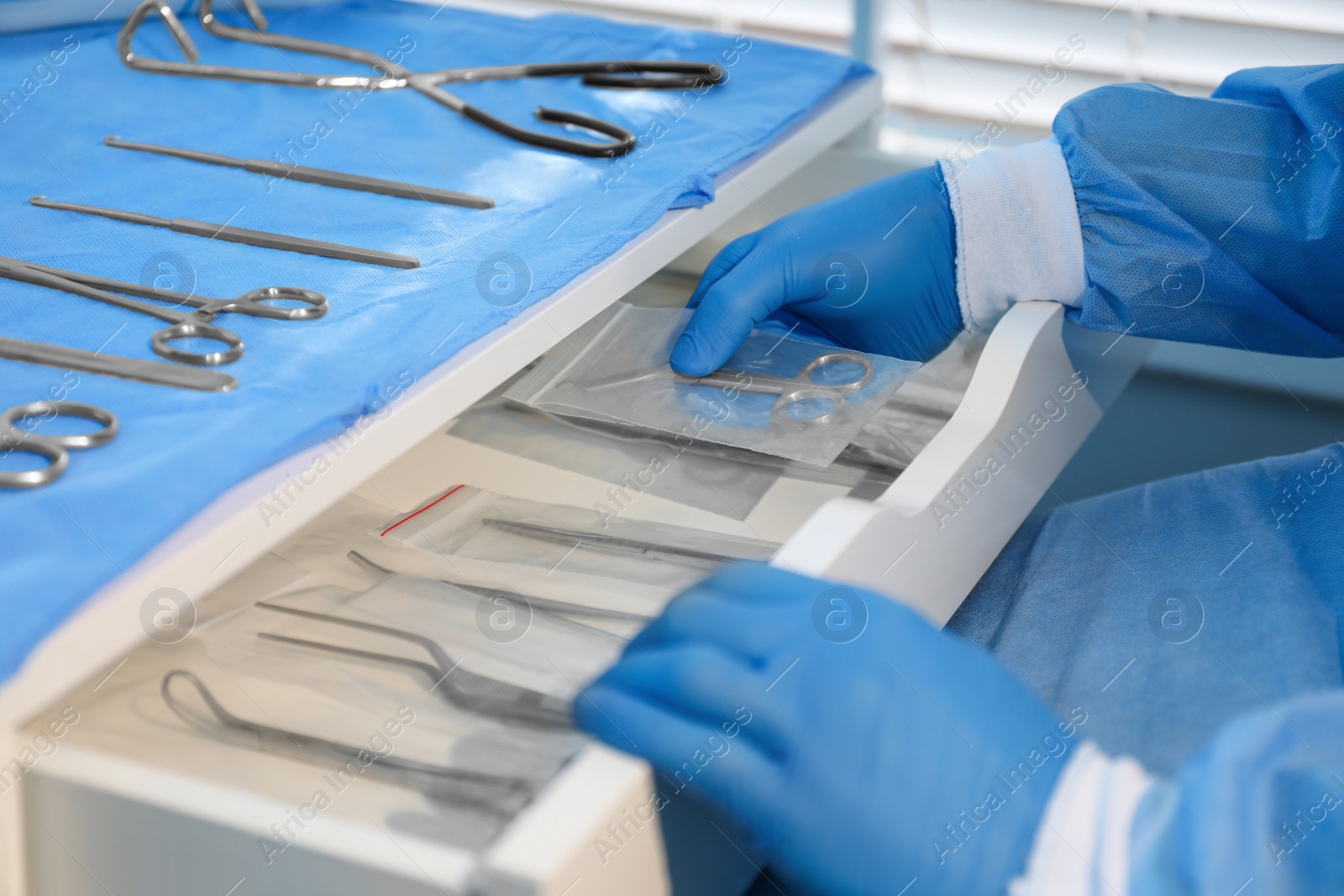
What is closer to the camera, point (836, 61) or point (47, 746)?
point (47, 746)

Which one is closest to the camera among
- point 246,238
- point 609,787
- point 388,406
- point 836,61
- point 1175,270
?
point 609,787

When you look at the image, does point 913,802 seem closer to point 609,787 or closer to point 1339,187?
point 609,787

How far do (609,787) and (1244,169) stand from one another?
0.64m

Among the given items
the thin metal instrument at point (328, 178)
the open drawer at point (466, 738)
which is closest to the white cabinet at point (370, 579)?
the open drawer at point (466, 738)

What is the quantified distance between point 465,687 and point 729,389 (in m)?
0.29

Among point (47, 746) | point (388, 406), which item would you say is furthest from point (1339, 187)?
point (47, 746)

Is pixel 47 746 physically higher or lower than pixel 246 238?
lower

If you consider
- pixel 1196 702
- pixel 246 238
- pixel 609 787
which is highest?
pixel 246 238

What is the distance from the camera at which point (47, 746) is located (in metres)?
0.45

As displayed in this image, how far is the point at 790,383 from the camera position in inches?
29.8

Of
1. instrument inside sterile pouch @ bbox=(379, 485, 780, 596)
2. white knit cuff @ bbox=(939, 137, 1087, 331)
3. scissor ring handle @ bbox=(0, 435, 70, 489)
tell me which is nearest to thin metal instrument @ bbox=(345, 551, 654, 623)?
instrument inside sterile pouch @ bbox=(379, 485, 780, 596)

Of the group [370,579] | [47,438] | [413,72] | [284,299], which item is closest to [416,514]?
[370,579]

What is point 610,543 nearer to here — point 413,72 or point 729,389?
point 729,389

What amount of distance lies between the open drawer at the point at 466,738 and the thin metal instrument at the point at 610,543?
0.10 feet
